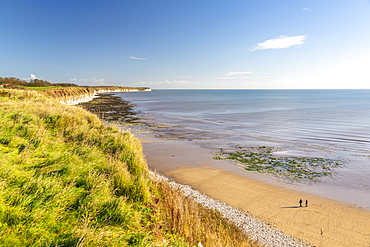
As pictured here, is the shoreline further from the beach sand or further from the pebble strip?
the pebble strip

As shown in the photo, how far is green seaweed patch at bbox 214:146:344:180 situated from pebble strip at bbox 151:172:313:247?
19.5 feet

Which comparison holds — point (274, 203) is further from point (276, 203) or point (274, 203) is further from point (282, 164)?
point (282, 164)

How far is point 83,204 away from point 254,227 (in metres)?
6.27

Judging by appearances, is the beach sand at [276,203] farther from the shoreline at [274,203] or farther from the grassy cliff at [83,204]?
the grassy cliff at [83,204]

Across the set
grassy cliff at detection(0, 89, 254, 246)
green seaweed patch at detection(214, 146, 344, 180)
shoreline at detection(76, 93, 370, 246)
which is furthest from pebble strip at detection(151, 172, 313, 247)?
green seaweed patch at detection(214, 146, 344, 180)

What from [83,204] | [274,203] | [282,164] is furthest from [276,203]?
[83,204]

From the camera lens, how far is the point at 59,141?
9.55 metres

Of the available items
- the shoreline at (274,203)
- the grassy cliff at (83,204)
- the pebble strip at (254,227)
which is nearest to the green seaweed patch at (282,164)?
the shoreline at (274,203)

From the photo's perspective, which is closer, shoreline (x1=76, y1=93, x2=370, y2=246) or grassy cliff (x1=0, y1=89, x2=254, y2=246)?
grassy cliff (x1=0, y1=89, x2=254, y2=246)

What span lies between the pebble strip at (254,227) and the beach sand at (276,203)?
0.36m

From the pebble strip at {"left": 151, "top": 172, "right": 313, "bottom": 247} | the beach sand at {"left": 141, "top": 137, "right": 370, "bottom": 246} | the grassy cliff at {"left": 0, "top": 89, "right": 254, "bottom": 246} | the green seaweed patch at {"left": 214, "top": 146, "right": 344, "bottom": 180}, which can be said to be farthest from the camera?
the green seaweed patch at {"left": 214, "top": 146, "right": 344, "bottom": 180}

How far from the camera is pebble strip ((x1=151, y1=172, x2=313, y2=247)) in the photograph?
711 cm

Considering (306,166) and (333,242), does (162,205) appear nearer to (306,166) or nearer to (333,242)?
(333,242)

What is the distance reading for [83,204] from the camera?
15.6 ft
